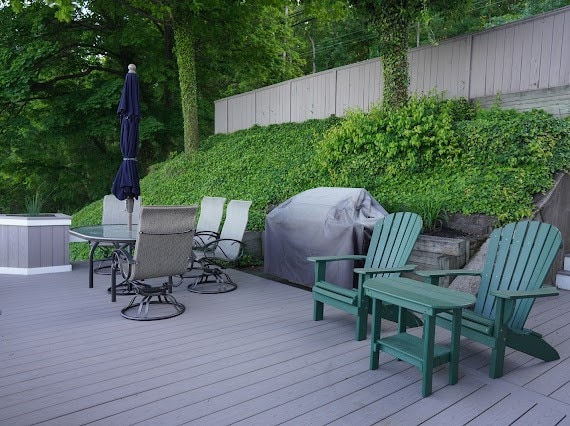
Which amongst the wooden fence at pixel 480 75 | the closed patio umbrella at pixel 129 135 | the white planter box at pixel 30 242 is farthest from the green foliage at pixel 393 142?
the white planter box at pixel 30 242

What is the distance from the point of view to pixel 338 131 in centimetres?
712

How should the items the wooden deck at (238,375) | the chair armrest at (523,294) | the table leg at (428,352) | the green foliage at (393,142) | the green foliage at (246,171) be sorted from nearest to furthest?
the wooden deck at (238,375) < the table leg at (428,352) < the chair armrest at (523,294) < the green foliage at (393,142) < the green foliage at (246,171)

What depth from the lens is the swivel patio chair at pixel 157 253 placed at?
11.9 ft

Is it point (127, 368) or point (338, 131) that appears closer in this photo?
point (127, 368)

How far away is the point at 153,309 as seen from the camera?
402cm

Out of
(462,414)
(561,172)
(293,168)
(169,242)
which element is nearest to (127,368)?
(169,242)

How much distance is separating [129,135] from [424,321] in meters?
3.54

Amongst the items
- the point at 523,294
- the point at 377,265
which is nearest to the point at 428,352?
the point at 523,294

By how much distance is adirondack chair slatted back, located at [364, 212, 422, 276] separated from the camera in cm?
354

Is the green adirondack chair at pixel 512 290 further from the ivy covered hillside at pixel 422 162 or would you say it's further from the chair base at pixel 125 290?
the chair base at pixel 125 290

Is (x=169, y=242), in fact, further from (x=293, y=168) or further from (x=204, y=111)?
(x=204, y=111)

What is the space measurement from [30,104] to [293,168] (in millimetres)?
10961

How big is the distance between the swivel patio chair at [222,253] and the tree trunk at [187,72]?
631 centimetres

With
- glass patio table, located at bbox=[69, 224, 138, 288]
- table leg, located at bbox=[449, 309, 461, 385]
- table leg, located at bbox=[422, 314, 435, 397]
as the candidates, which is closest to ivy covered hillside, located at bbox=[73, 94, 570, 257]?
glass patio table, located at bbox=[69, 224, 138, 288]
